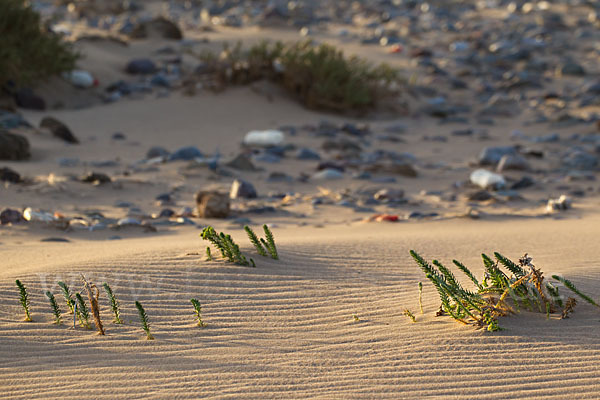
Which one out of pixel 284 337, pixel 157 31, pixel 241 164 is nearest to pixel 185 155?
pixel 241 164

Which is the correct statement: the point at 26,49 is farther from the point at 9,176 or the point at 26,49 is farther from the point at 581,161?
the point at 581,161

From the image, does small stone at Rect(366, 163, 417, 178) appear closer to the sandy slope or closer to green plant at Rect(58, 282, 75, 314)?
the sandy slope

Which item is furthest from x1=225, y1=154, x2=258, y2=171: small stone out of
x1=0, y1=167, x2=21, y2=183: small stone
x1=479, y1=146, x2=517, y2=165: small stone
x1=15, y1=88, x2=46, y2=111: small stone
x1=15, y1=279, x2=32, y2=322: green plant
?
x1=15, y1=279, x2=32, y2=322: green plant

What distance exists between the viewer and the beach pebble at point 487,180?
692 centimetres

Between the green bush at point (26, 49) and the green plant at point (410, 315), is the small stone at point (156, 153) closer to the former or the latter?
the green bush at point (26, 49)

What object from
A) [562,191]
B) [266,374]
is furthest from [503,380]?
[562,191]

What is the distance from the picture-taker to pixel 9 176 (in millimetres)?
6281

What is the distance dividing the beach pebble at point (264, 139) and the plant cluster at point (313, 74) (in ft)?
6.20

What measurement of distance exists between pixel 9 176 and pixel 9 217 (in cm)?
141

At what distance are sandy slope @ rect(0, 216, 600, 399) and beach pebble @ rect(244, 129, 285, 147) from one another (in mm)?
4541

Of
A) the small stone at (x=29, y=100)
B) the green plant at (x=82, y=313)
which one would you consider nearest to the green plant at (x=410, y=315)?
the green plant at (x=82, y=313)

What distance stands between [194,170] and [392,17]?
14.3 metres

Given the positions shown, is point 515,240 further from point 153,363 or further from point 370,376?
point 153,363

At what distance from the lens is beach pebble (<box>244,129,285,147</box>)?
8648 millimetres
